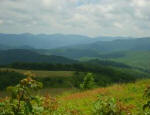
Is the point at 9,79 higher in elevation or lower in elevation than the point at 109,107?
lower

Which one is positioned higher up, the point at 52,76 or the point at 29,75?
the point at 29,75

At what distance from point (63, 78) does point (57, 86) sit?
9.98m

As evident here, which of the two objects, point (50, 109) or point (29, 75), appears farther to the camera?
point (50, 109)

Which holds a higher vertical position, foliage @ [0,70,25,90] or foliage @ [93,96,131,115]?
foliage @ [93,96,131,115]

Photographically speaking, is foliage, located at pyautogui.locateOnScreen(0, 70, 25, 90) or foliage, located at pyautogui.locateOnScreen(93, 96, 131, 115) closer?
foliage, located at pyautogui.locateOnScreen(93, 96, 131, 115)

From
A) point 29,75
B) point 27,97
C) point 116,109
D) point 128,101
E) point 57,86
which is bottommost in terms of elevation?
point 57,86

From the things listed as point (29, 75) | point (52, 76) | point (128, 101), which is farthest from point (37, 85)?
point (52, 76)

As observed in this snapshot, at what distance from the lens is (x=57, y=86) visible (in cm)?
13325

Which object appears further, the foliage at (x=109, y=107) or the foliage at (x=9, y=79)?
the foliage at (x=9, y=79)

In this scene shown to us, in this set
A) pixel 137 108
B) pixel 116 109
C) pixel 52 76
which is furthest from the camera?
pixel 52 76

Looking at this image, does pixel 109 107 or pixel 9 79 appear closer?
pixel 109 107

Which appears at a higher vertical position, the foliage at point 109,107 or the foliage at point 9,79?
the foliage at point 109,107

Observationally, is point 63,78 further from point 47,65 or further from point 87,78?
point 87,78

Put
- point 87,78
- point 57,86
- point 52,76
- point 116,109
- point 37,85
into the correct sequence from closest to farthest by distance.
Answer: point 37,85 → point 116,109 → point 87,78 → point 57,86 → point 52,76
